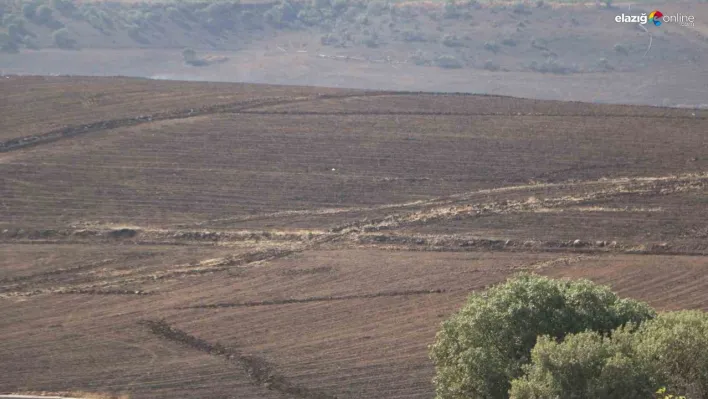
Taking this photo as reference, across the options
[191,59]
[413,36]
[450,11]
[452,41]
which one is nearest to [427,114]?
[452,41]

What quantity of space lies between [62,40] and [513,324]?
6285 centimetres

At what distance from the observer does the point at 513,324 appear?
1572 cm

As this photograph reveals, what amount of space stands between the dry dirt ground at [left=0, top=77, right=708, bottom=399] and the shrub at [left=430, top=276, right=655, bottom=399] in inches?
159

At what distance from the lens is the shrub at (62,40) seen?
7288cm

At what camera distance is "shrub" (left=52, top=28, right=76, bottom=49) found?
7288cm

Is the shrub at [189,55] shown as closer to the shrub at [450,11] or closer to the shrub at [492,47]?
the shrub at [450,11]

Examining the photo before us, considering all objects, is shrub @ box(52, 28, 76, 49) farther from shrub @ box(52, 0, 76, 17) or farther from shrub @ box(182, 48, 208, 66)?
shrub @ box(182, 48, 208, 66)

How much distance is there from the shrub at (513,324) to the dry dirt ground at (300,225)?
159 inches

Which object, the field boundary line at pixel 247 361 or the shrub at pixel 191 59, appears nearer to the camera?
the field boundary line at pixel 247 361

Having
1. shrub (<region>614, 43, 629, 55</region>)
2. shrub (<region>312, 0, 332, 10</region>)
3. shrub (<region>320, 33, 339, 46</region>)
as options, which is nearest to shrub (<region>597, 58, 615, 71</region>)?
shrub (<region>614, 43, 629, 55</region>)

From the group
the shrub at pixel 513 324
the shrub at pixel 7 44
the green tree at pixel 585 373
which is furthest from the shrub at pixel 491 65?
the green tree at pixel 585 373

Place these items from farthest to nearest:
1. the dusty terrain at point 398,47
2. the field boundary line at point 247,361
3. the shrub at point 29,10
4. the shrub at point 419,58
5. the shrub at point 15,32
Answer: the shrub at point 29,10 < the shrub at point 15,32 < the shrub at point 419,58 < the dusty terrain at point 398,47 < the field boundary line at point 247,361

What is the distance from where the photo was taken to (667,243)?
92.9ft

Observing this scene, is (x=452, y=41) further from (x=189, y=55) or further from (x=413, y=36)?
(x=189, y=55)
